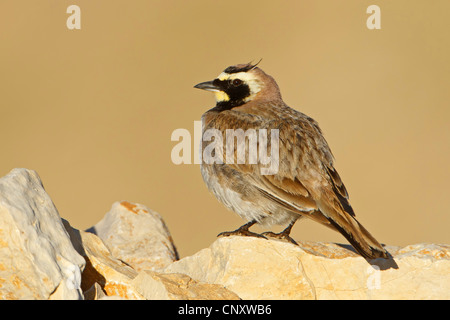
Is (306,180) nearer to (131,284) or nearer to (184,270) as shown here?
(184,270)

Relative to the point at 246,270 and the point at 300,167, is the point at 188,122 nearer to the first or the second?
the point at 300,167

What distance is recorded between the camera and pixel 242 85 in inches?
308

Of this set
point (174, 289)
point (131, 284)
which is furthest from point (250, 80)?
point (174, 289)

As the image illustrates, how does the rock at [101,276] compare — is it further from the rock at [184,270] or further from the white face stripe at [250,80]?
the white face stripe at [250,80]

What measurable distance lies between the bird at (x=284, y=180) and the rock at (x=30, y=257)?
91.5 inches

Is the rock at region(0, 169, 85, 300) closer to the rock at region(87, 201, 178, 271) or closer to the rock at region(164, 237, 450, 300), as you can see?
the rock at region(164, 237, 450, 300)

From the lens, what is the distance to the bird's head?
780cm

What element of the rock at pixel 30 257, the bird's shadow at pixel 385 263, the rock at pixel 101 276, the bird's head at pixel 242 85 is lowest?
the bird's shadow at pixel 385 263

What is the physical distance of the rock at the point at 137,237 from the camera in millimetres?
7371

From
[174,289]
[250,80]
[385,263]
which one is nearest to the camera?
[174,289]

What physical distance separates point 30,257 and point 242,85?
4.03m

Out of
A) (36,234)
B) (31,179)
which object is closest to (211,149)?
(31,179)

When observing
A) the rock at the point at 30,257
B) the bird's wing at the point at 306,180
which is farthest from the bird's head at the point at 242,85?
the rock at the point at 30,257

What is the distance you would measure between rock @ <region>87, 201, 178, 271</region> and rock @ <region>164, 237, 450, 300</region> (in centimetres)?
179
